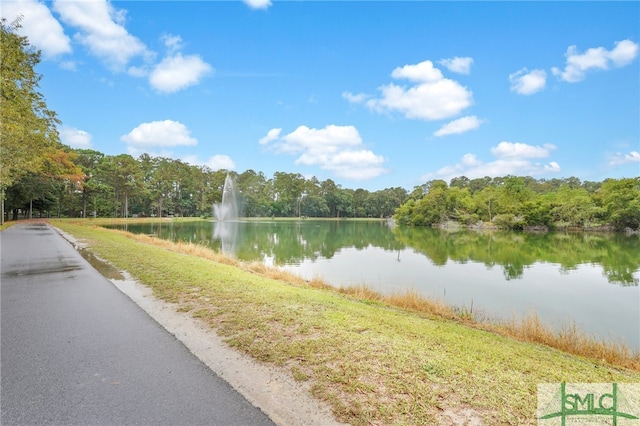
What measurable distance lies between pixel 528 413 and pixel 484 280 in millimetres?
13027

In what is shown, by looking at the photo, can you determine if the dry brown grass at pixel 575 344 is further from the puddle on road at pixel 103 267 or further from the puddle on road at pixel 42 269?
the puddle on road at pixel 42 269

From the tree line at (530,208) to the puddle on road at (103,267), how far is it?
6277cm

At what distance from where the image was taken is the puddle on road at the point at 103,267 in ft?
29.9

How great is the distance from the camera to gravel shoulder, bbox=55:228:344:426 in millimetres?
2910

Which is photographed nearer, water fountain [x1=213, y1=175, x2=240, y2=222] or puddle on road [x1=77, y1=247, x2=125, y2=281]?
puddle on road [x1=77, y1=247, x2=125, y2=281]

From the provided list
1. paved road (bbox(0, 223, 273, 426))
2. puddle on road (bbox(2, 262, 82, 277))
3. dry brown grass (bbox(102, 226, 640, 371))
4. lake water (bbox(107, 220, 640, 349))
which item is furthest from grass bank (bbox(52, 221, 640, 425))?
lake water (bbox(107, 220, 640, 349))

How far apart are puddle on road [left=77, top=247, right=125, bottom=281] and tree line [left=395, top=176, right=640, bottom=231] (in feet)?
206

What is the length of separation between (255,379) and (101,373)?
1.63 metres

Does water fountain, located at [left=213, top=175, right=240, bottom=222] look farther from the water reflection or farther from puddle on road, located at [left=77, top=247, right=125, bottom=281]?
puddle on road, located at [left=77, top=247, right=125, bottom=281]

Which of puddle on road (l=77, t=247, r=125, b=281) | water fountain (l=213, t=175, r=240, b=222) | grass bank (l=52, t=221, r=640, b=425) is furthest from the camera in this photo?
water fountain (l=213, t=175, r=240, b=222)

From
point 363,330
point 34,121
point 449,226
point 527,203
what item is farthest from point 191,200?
point 363,330

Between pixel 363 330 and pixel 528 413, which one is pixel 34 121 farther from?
pixel 528 413

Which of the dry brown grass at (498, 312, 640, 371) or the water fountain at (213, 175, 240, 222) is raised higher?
the water fountain at (213, 175, 240, 222)

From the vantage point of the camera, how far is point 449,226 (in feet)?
224
